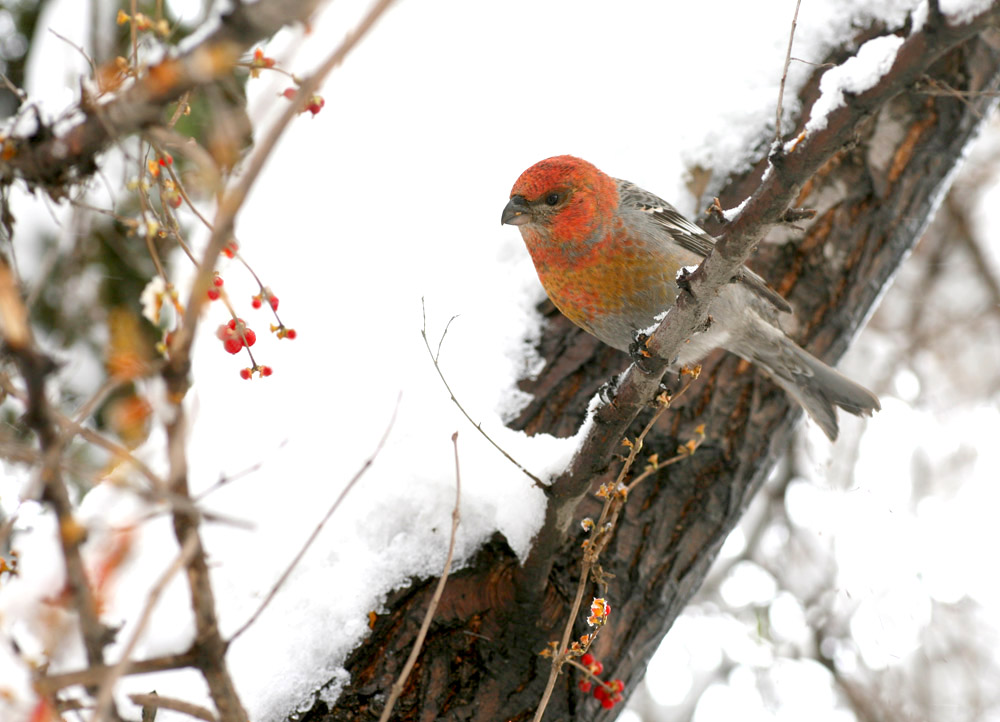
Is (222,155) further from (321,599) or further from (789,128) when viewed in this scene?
(789,128)

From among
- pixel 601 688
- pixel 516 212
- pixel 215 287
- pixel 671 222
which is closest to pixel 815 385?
pixel 671 222

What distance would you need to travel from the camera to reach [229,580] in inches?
94.6

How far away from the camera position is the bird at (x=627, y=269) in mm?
3031

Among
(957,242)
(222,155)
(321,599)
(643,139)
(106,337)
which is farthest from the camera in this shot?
(957,242)

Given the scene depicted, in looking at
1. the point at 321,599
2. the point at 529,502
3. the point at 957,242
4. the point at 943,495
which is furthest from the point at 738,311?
the point at 957,242

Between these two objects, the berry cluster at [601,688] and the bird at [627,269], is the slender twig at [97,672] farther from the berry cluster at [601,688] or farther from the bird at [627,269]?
the bird at [627,269]

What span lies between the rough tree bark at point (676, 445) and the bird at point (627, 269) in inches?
5.1

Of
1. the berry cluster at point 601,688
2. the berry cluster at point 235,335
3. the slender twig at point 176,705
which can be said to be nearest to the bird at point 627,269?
the berry cluster at point 601,688

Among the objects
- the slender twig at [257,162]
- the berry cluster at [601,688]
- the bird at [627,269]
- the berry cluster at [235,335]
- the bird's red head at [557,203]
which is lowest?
the berry cluster at [601,688]

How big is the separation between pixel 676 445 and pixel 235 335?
5.38ft

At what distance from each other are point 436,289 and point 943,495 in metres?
3.97

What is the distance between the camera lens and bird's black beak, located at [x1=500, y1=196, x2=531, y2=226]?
309 cm

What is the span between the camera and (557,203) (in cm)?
312

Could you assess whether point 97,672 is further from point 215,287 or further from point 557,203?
point 557,203
